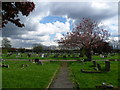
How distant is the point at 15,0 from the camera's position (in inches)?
298

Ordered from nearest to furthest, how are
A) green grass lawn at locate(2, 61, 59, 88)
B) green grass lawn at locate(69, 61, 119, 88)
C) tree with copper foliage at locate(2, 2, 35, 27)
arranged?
tree with copper foliage at locate(2, 2, 35, 27)
green grass lawn at locate(2, 61, 59, 88)
green grass lawn at locate(69, 61, 119, 88)

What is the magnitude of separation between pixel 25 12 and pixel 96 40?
3024cm

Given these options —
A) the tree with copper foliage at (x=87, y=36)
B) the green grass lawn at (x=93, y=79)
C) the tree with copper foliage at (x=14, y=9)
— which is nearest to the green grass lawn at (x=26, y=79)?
the green grass lawn at (x=93, y=79)

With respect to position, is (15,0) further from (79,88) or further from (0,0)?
(79,88)

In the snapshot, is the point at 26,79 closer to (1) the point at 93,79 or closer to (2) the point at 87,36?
(1) the point at 93,79

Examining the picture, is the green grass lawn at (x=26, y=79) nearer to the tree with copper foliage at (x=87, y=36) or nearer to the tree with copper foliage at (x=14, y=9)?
the tree with copper foliage at (x=14, y=9)

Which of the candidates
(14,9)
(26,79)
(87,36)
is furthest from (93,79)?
(87,36)

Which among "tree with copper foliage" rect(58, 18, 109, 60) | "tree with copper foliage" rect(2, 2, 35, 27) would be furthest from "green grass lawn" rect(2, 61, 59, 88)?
"tree with copper foliage" rect(58, 18, 109, 60)

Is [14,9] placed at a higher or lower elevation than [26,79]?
higher

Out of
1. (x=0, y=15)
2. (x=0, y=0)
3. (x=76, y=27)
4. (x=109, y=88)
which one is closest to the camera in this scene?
(x=0, y=0)

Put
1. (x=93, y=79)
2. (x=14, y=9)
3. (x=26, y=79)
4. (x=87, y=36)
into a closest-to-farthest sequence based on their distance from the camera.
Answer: (x=14, y=9) → (x=26, y=79) → (x=93, y=79) → (x=87, y=36)

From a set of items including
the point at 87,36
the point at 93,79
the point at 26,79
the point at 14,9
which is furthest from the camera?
the point at 87,36

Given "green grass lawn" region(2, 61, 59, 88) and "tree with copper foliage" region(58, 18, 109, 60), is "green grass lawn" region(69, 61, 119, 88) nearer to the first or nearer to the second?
"green grass lawn" region(2, 61, 59, 88)

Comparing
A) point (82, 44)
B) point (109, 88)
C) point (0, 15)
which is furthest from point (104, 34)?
point (0, 15)
